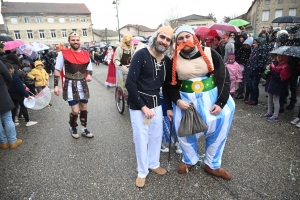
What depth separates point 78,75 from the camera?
3.28 meters

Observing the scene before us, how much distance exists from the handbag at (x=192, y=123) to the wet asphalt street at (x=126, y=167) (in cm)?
71

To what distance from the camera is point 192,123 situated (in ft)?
6.94

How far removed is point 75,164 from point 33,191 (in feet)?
2.05

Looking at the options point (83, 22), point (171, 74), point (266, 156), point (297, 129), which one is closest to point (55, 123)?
point (171, 74)

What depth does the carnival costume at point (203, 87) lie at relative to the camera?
6.81ft

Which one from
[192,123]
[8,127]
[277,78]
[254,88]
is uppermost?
[277,78]

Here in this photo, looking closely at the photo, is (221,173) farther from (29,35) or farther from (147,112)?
(29,35)

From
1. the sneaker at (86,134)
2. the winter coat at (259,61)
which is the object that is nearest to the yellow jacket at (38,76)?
the sneaker at (86,134)

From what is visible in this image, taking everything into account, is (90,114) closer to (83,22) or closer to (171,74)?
(171,74)

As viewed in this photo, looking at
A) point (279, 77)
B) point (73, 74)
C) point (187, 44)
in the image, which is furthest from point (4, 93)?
point (279, 77)

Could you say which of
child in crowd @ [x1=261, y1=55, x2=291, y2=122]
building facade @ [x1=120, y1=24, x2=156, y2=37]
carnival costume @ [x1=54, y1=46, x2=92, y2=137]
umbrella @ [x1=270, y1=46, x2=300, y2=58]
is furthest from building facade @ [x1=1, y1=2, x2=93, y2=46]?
umbrella @ [x1=270, y1=46, x2=300, y2=58]

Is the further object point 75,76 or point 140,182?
point 75,76

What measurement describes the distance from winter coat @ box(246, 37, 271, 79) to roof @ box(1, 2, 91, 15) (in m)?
49.8

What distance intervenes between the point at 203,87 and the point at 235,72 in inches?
148
